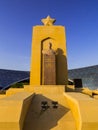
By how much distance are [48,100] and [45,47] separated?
6088 mm

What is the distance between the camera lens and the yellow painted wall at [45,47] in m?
13.2

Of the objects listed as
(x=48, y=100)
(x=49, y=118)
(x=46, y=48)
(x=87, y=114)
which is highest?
(x=46, y=48)

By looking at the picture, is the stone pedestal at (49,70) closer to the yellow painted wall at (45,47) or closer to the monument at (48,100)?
the monument at (48,100)

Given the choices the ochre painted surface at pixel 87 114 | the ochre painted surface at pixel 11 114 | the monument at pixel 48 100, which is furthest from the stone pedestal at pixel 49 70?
the ochre painted surface at pixel 11 114

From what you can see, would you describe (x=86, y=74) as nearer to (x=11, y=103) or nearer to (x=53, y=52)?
(x=53, y=52)

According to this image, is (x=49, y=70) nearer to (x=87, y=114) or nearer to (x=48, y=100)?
(x=48, y=100)

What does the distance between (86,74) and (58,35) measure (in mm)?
28043

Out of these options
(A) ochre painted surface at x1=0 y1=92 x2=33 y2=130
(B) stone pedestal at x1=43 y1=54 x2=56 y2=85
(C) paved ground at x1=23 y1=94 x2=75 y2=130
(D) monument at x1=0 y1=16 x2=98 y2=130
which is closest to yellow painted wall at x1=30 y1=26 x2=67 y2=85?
(D) monument at x1=0 y1=16 x2=98 y2=130

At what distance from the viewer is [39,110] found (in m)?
7.26

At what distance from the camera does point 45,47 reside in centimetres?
1383

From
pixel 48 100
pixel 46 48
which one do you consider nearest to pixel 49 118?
pixel 48 100

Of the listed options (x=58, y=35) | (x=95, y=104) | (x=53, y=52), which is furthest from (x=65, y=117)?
(x=58, y=35)

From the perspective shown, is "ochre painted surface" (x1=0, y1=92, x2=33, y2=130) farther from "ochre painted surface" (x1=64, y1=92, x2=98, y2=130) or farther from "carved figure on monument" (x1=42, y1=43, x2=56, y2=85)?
"carved figure on monument" (x1=42, y1=43, x2=56, y2=85)

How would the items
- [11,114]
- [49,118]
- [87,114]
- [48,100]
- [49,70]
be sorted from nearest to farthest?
[11,114]
[87,114]
[49,118]
[48,100]
[49,70]
